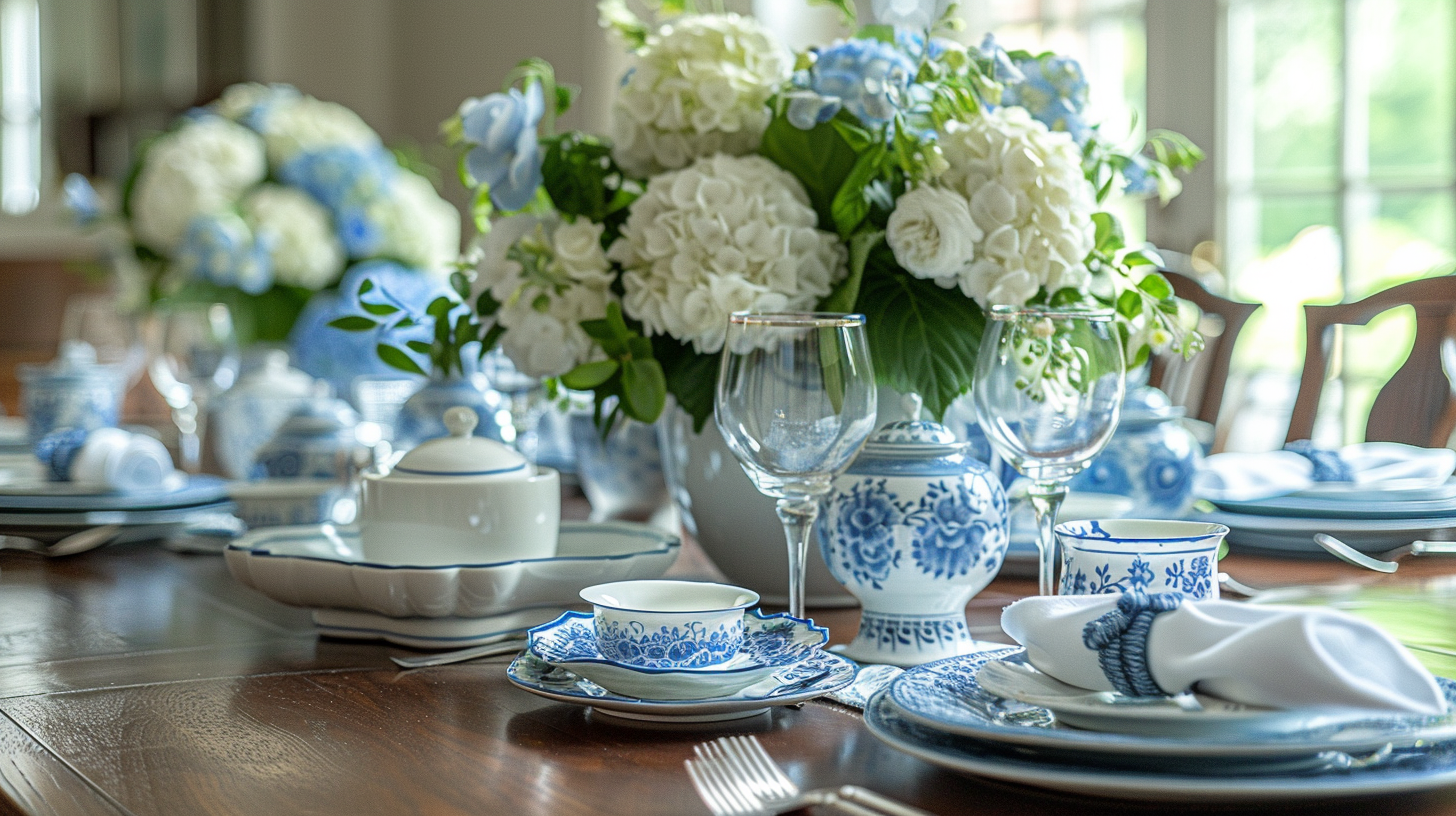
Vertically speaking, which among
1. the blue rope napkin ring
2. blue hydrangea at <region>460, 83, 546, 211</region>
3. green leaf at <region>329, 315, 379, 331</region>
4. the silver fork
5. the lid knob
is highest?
blue hydrangea at <region>460, 83, 546, 211</region>

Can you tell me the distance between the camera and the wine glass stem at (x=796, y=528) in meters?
0.81

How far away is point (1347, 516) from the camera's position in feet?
3.88

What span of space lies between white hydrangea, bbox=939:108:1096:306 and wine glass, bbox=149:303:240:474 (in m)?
1.15

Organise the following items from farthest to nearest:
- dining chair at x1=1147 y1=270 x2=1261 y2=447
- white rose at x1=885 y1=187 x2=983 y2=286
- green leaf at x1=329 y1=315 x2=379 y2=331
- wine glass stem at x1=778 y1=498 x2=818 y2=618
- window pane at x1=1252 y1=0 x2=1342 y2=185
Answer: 1. window pane at x1=1252 y1=0 x2=1342 y2=185
2. dining chair at x1=1147 y1=270 x2=1261 y2=447
3. green leaf at x1=329 y1=315 x2=379 y2=331
4. white rose at x1=885 y1=187 x2=983 y2=286
5. wine glass stem at x1=778 y1=498 x2=818 y2=618

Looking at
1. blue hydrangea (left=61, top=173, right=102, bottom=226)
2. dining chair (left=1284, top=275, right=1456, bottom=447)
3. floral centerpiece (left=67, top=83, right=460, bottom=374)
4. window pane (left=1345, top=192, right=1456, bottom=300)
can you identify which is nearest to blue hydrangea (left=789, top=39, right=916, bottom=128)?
dining chair (left=1284, top=275, right=1456, bottom=447)

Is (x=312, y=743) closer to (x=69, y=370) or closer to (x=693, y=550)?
(x=693, y=550)

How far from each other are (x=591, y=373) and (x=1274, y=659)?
1.82 feet

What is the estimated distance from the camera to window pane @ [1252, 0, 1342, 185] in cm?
281

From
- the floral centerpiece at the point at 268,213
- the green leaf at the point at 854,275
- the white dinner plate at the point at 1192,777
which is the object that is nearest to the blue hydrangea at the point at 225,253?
the floral centerpiece at the point at 268,213

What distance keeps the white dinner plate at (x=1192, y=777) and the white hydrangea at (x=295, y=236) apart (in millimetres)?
1693

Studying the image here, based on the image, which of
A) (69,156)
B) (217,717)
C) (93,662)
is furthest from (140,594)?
(69,156)

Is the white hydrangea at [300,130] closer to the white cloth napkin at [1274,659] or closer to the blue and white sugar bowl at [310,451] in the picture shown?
the blue and white sugar bowl at [310,451]

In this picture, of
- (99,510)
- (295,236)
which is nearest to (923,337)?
(99,510)

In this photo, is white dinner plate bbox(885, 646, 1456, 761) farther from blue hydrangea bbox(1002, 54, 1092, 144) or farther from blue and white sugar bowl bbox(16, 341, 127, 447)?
blue and white sugar bowl bbox(16, 341, 127, 447)
